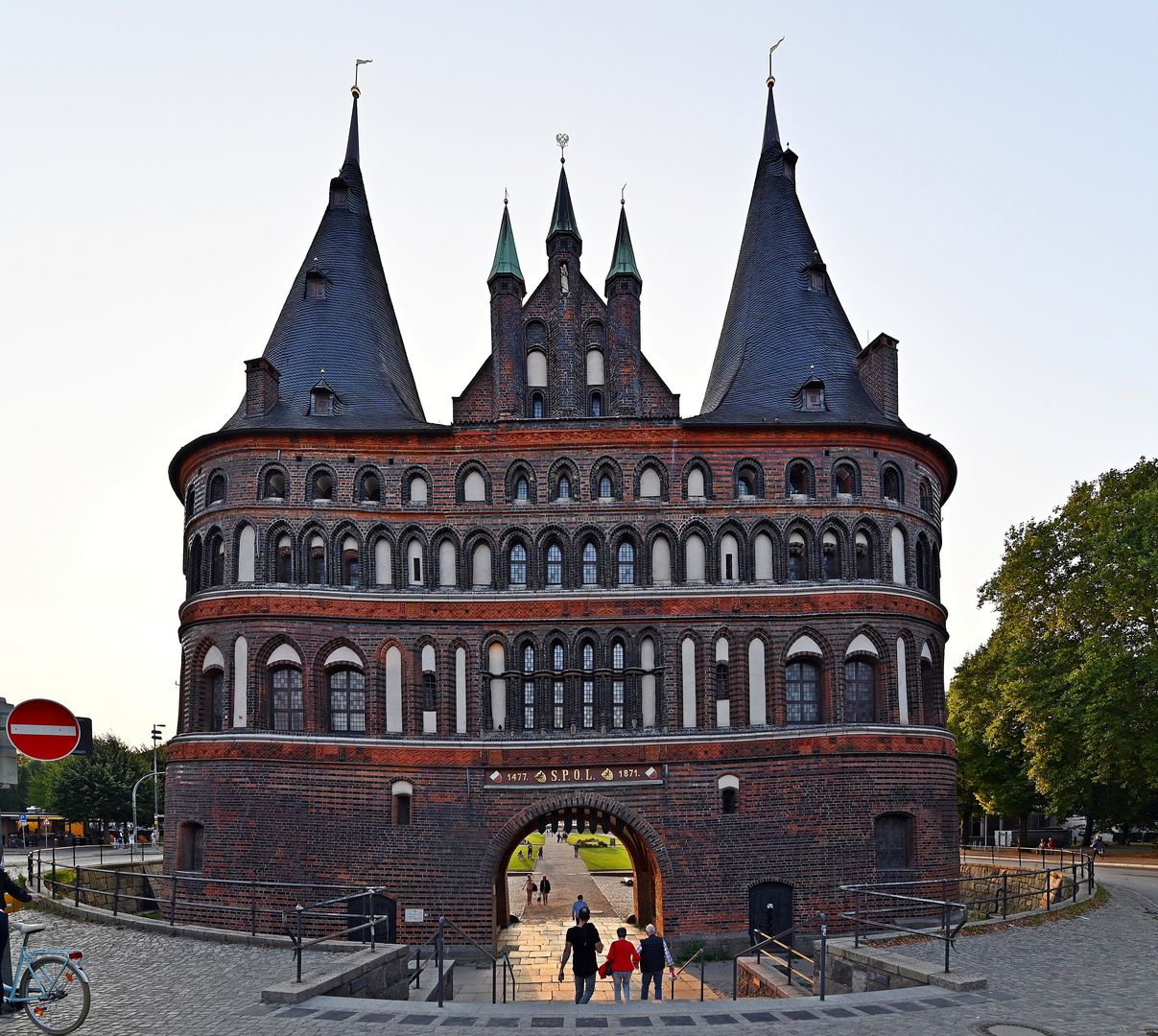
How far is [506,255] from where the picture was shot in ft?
102

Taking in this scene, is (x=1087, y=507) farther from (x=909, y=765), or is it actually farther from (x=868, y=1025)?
(x=868, y=1025)

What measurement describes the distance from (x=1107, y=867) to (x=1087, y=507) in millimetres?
14189

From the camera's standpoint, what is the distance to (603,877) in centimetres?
5053

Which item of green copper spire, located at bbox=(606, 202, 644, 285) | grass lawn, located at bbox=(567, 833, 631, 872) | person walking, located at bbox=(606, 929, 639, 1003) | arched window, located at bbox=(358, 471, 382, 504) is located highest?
green copper spire, located at bbox=(606, 202, 644, 285)

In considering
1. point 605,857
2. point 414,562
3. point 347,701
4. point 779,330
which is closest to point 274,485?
point 414,562

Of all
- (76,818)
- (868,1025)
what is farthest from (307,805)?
(76,818)

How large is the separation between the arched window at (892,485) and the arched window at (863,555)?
151 cm

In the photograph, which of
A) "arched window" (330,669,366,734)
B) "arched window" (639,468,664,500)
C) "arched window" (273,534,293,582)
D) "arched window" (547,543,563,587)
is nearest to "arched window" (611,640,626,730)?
"arched window" (547,543,563,587)

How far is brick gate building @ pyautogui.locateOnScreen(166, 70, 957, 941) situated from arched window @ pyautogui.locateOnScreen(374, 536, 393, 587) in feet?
0.31

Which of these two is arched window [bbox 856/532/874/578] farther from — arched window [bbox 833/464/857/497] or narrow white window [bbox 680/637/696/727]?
narrow white window [bbox 680/637/696/727]

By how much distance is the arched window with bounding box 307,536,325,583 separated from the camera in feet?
94.9

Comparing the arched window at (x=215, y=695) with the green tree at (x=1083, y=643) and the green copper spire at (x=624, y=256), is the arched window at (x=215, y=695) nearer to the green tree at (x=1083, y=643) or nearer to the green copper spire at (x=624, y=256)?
the green copper spire at (x=624, y=256)

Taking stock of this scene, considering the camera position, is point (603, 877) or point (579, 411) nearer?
point (579, 411)

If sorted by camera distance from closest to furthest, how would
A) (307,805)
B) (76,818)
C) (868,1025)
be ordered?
(868,1025)
(307,805)
(76,818)
